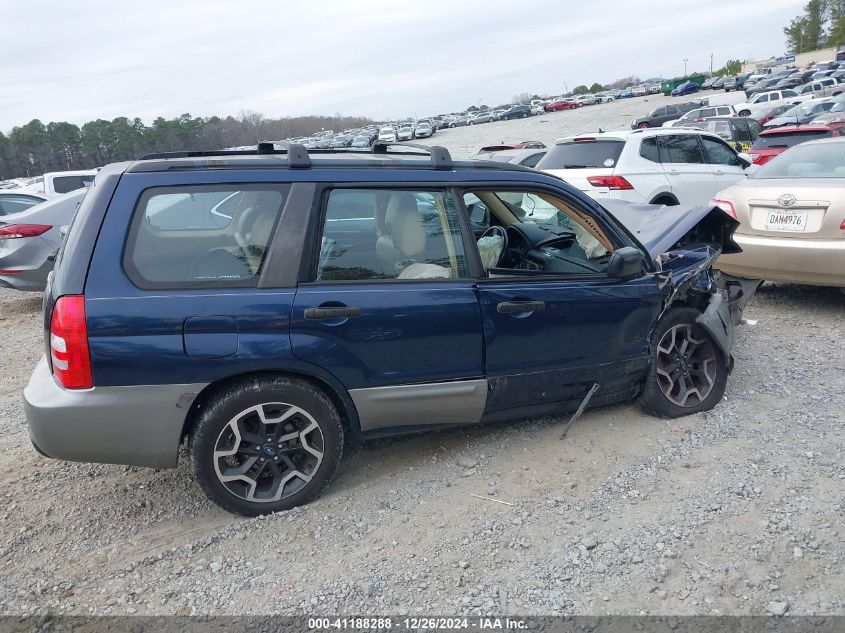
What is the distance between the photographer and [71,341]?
120 inches

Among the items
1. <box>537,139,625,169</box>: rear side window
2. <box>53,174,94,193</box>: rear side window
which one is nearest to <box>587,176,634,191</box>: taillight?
<box>537,139,625,169</box>: rear side window

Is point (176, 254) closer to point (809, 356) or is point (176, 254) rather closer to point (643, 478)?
point (643, 478)

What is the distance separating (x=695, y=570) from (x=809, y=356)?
3123mm

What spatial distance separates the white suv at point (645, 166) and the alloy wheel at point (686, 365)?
498 cm

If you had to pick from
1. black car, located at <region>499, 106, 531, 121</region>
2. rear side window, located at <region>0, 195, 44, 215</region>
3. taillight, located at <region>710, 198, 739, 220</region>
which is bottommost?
taillight, located at <region>710, 198, 739, 220</region>

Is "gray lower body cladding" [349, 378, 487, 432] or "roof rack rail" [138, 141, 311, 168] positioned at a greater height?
"roof rack rail" [138, 141, 311, 168]

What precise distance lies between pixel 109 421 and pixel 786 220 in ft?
18.6

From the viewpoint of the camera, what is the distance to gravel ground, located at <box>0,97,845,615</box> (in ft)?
9.39

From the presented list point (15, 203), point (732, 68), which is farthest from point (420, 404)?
point (732, 68)

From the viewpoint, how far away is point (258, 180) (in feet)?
11.1

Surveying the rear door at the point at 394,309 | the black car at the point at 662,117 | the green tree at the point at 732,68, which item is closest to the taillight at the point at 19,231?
the rear door at the point at 394,309

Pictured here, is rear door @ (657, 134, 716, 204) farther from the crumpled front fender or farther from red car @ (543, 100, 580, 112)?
red car @ (543, 100, 580, 112)

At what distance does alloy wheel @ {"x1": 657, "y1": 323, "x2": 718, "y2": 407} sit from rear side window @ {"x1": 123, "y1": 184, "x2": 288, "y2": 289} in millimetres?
2520

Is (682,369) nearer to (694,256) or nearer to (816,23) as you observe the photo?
(694,256)
